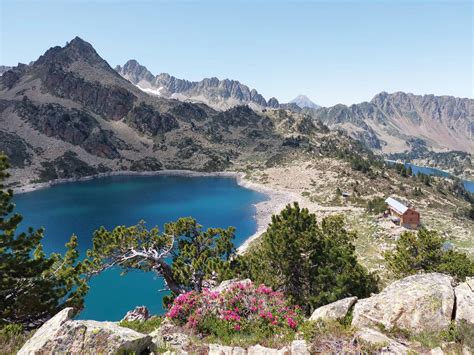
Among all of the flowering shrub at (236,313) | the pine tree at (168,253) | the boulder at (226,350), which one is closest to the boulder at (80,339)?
the boulder at (226,350)

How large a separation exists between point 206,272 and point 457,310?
18352 mm

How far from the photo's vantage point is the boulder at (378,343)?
470 inches

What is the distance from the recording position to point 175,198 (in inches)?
5364

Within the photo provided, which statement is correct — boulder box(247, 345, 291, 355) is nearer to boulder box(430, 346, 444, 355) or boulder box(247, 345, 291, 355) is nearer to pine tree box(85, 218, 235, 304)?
boulder box(430, 346, 444, 355)

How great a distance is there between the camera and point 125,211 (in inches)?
4355

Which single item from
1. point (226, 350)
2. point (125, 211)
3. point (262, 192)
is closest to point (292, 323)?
point (226, 350)

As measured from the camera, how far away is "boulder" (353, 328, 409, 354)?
1195 centimetres

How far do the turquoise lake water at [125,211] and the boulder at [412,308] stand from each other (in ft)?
103

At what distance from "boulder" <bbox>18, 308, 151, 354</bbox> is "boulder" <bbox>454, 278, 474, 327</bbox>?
1371 cm

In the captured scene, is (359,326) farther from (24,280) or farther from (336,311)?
(24,280)

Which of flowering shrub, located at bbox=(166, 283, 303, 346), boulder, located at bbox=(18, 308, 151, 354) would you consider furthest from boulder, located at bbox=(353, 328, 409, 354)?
boulder, located at bbox=(18, 308, 151, 354)

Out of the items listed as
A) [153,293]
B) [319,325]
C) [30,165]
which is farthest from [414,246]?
[30,165]

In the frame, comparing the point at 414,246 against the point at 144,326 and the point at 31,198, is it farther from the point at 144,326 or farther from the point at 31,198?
the point at 31,198

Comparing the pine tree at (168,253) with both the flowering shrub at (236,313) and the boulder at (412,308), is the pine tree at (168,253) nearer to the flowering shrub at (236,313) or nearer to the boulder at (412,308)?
the flowering shrub at (236,313)
